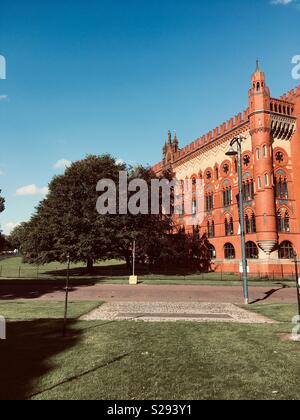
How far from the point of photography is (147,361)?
7359 mm

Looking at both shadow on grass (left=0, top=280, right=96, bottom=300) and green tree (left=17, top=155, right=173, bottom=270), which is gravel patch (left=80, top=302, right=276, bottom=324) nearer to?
shadow on grass (left=0, top=280, right=96, bottom=300)

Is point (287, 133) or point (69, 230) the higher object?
point (287, 133)

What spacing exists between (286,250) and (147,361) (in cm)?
3356

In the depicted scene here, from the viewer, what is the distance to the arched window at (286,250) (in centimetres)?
3627

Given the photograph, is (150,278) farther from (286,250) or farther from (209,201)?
(209,201)

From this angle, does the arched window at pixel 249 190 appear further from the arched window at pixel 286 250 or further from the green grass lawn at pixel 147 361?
Answer: the green grass lawn at pixel 147 361

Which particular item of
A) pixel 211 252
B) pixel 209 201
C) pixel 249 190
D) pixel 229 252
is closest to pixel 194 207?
pixel 209 201

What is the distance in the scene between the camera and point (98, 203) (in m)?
36.2

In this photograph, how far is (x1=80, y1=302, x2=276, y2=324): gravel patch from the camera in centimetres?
1252

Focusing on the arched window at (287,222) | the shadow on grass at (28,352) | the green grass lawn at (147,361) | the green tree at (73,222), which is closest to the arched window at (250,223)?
the arched window at (287,222)
